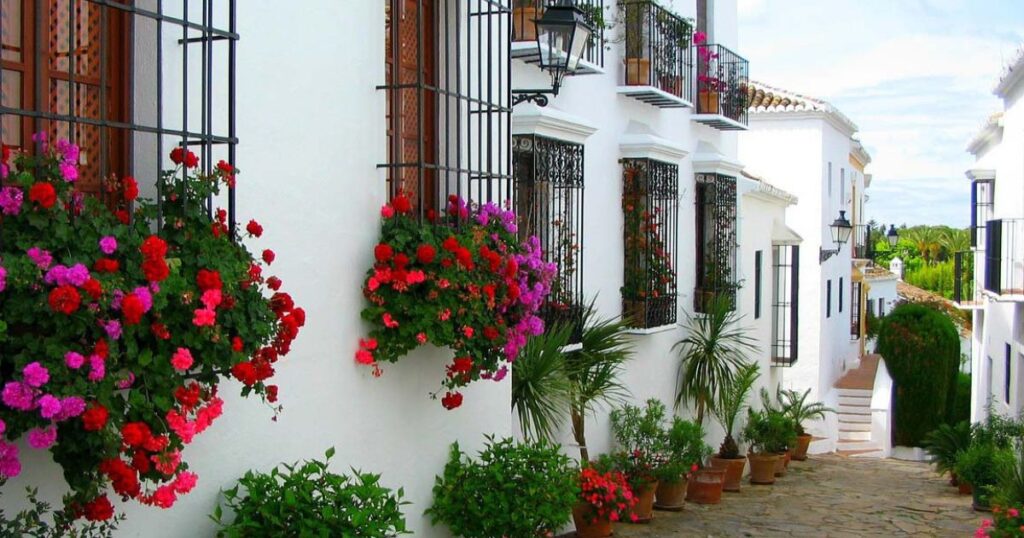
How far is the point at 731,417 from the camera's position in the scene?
14164 millimetres

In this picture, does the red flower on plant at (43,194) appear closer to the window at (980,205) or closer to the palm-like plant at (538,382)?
the palm-like plant at (538,382)

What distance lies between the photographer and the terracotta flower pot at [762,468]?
15.3 meters

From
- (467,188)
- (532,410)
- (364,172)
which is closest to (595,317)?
(532,410)

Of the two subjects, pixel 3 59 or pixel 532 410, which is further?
pixel 532 410

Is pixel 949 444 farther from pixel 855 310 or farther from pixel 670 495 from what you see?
pixel 855 310

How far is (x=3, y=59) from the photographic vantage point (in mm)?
4141

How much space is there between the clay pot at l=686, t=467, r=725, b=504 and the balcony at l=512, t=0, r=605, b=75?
4802mm

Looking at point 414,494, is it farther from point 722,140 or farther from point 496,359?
point 722,140

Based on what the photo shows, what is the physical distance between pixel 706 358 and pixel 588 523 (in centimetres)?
427

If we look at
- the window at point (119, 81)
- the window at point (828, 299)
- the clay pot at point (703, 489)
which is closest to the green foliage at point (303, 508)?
the window at point (119, 81)

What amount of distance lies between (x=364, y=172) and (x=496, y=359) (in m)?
1.29

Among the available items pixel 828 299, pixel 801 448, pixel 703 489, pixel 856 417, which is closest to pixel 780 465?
pixel 801 448

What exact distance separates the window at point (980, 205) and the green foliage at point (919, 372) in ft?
7.67

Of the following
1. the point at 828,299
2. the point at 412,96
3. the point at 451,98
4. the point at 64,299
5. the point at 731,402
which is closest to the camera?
the point at 64,299
